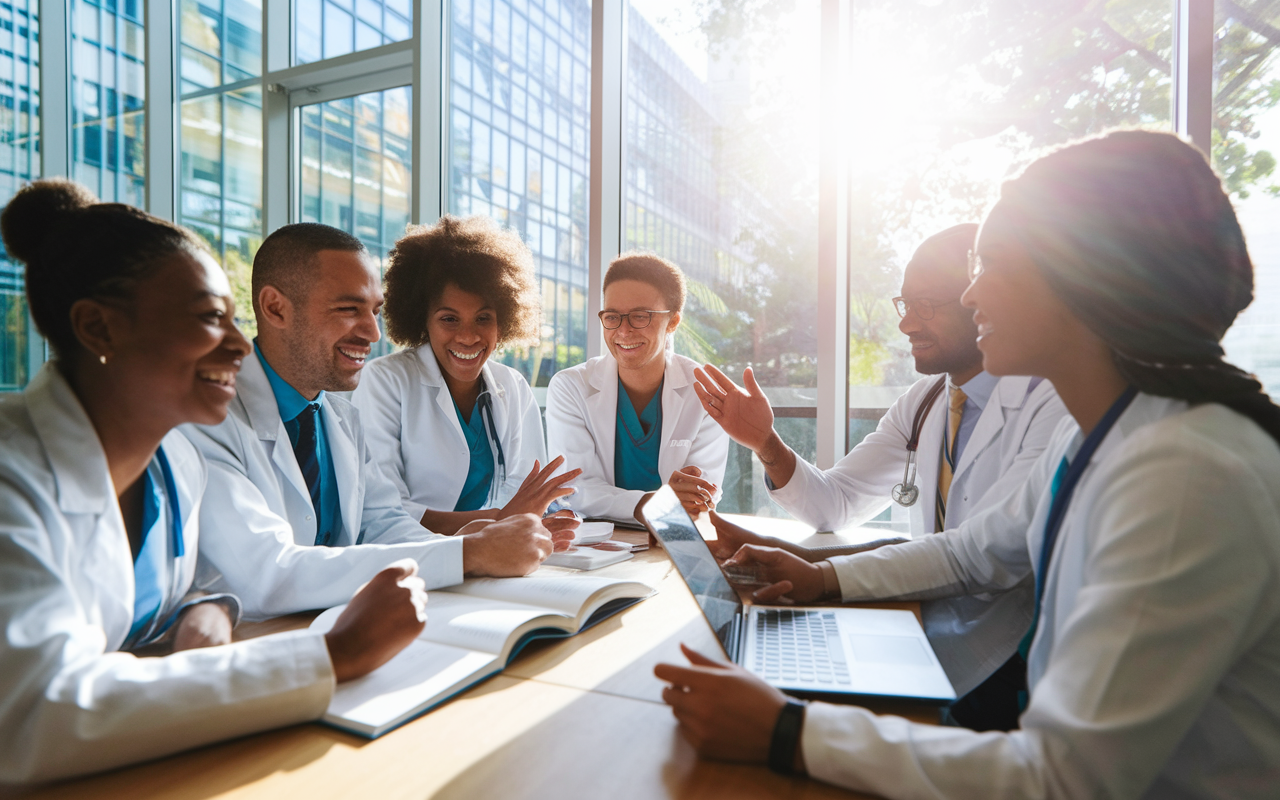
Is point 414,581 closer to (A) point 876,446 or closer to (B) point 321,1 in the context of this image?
(A) point 876,446

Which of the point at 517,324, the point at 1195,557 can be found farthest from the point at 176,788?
the point at 517,324

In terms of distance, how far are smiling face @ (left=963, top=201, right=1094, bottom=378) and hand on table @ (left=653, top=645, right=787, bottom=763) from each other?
573 millimetres

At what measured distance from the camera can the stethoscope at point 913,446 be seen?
2256mm

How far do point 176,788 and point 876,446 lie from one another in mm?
2169

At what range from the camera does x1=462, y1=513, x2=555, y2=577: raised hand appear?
1.49 metres

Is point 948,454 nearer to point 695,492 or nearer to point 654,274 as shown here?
point 695,492

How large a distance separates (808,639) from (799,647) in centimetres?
5

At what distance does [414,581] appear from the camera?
3.62 feet

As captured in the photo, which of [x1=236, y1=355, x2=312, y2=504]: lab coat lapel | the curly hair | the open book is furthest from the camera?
the curly hair

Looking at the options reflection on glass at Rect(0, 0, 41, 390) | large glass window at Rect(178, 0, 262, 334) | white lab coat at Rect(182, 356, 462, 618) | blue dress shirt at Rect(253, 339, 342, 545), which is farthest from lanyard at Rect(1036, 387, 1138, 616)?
reflection on glass at Rect(0, 0, 41, 390)

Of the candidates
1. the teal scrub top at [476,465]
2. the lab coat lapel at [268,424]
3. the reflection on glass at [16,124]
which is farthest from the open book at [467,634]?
the reflection on glass at [16,124]

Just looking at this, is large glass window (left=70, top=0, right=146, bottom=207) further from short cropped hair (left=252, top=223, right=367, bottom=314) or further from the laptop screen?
the laptop screen

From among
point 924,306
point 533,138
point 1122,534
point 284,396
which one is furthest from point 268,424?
point 533,138

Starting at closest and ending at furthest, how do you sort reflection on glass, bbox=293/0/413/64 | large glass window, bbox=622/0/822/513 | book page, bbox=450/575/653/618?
book page, bbox=450/575/653/618, large glass window, bbox=622/0/822/513, reflection on glass, bbox=293/0/413/64
